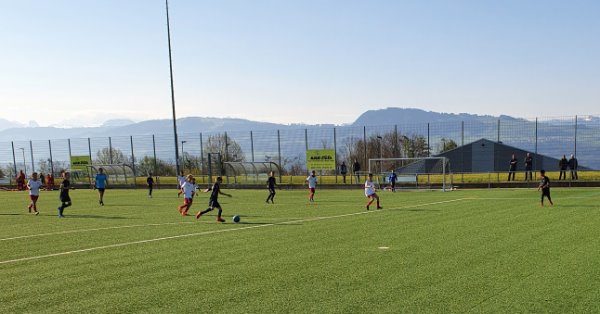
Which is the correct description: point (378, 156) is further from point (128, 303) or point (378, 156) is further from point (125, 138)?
point (128, 303)

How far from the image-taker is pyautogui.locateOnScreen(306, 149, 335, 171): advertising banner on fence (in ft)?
144

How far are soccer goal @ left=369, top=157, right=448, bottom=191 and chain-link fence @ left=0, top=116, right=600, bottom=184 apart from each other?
126 cm

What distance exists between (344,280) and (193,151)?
48.8m

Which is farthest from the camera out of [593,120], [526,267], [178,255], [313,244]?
[593,120]

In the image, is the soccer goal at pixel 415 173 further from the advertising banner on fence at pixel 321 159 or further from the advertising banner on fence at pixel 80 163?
the advertising banner on fence at pixel 80 163

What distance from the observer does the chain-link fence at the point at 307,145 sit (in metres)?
37.9

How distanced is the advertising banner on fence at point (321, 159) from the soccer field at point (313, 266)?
2648 cm

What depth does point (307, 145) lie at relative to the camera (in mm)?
48344

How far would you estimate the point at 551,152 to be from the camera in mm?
38344

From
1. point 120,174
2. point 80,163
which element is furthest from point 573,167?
point 80,163

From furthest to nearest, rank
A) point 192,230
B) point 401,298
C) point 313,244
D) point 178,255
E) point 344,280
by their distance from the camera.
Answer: point 192,230
point 313,244
point 178,255
point 344,280
point 401,298

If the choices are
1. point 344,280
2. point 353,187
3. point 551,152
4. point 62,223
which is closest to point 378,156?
point 353,187

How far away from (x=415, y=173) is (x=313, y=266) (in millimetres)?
30106

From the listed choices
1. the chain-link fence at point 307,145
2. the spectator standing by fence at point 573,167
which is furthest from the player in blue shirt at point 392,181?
the spectator standing by fence at point 573,167
